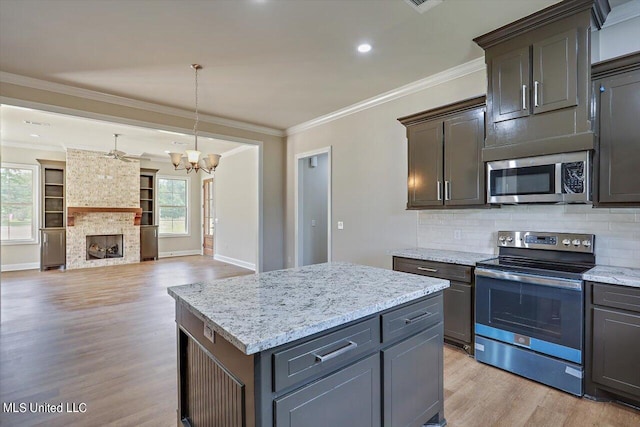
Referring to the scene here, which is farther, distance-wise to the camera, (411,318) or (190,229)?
(190,229)

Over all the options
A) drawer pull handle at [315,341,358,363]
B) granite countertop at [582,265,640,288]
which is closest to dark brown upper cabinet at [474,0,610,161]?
granite countertop at [582,265,640,288]

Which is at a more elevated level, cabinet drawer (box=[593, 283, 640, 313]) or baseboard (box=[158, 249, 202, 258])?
cabinet drawer (box=[593, 283, 640, 313])

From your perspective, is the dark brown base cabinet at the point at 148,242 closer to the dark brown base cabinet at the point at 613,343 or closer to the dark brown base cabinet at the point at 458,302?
the dark brown base cabinet at the point at 458,302

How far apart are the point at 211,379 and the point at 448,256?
245 cm

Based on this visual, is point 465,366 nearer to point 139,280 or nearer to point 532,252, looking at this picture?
point 532,252

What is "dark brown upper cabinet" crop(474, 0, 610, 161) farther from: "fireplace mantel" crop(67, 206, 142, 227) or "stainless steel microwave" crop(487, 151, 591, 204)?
"fireplace mantel" crop(67, 206, 142, 227)

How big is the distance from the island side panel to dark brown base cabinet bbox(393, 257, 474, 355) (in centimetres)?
223

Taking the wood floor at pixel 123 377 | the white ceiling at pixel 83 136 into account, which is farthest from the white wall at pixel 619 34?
the white ceiling at pixel 83 136

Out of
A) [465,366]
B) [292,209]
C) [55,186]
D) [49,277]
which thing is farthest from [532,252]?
[55,186]

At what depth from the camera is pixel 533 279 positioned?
2.45 m

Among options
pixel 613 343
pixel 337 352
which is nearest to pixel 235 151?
pixel 337 352

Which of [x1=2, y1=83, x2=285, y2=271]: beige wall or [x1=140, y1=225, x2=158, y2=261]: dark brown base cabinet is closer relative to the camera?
[x1=2, y1=83, x2=285, y2=271]: beige wall

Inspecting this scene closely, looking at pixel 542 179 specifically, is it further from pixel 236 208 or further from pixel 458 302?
pixel 236 208

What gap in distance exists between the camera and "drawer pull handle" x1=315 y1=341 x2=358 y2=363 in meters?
1.23
